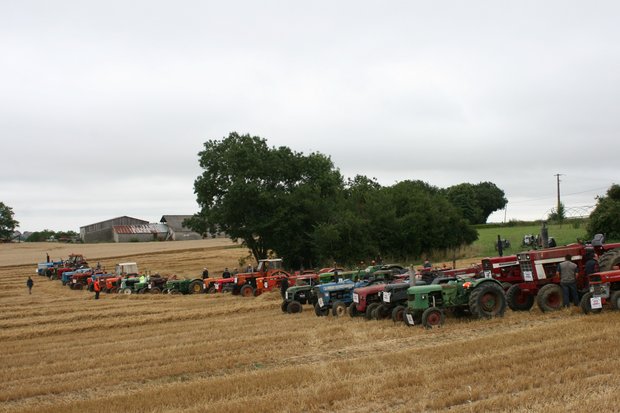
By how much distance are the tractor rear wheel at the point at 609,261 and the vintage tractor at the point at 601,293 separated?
4.08 ft

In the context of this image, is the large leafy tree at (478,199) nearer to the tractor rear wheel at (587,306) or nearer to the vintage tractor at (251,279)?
the vintage tractor at (251,279)

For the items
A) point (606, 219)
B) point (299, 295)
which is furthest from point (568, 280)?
point (606, 219)

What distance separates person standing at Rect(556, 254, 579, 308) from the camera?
14.5 m

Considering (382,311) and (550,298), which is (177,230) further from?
(550,298)

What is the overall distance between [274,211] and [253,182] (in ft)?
8.04

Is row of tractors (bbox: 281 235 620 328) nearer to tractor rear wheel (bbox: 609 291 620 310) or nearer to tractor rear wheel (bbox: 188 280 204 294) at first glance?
tractor rear wheel (bbox: 609 291 620 310)

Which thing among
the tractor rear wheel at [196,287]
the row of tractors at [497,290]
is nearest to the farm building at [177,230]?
the tractor rear wheel at [196,287]

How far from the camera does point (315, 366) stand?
35.1 feet

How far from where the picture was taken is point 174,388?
9.73m

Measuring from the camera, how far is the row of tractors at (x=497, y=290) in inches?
556

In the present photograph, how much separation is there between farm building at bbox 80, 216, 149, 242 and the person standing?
107m

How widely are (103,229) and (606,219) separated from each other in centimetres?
9949

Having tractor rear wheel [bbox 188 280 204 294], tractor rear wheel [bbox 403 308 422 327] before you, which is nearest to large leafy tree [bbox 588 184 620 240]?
tractor rear wheel [bbox 188 280 204 294]

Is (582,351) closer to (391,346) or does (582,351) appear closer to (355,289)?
(391,346)
